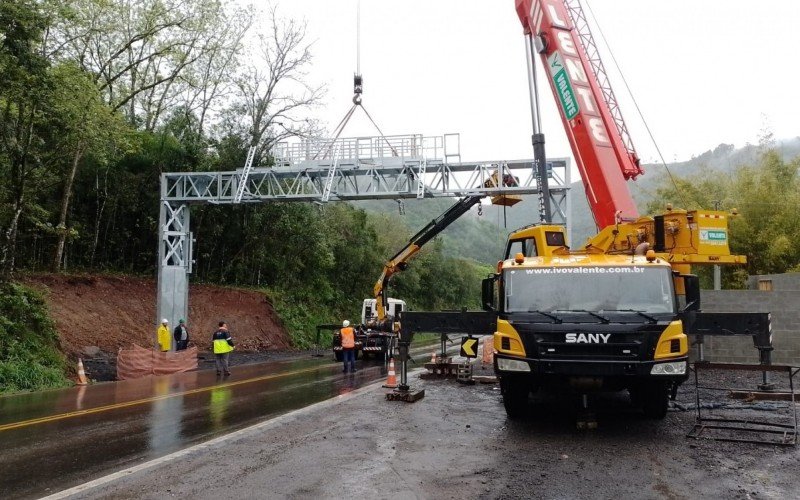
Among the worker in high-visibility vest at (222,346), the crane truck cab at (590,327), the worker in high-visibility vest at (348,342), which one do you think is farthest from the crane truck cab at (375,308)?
the crane truck cab at (590,327)

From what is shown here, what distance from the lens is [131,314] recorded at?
2597 centimetres

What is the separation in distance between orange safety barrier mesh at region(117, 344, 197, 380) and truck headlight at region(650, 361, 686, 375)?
605 inches

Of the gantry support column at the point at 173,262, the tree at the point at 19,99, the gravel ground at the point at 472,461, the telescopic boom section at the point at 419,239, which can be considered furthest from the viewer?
the gantry support column at the point at 173,262

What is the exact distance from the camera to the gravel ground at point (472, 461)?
21.1 ft

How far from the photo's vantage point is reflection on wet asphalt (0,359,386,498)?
7406 millimetres

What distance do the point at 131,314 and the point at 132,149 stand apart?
6.78m

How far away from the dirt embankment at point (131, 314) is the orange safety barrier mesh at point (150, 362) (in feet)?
8.45

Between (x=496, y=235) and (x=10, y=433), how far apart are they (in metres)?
136

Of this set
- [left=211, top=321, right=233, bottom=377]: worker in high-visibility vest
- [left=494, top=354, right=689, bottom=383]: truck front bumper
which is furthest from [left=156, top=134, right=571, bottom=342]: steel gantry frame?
[left=494, top=354, right=689, bottom=383]: truck front bumper

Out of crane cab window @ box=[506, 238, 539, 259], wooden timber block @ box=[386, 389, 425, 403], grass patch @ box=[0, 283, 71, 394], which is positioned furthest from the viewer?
grass patch @ box=[0, 283, 71, 394]

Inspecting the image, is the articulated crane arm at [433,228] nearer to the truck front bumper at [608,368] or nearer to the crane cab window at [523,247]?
the crane cab window at [523,247]

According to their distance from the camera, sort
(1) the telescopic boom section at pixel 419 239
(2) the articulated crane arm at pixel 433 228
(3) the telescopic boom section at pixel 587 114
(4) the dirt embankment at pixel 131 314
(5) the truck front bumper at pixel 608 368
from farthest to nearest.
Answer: (1) the telescopic boom section at pixel 419 239, (2) the articulated crane arm at pixel 433 228, (4) the dirt embankment at pixel 131 314, (3) the telescopic boom section at pixel 587 114, (5) the truck front bumper at pixel 608 368

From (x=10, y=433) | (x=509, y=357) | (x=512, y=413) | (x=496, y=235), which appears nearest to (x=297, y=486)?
(x=509, y=357)

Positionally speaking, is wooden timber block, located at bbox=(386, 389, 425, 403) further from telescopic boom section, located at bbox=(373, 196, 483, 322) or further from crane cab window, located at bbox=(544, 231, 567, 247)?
telescopic boom section, located at bbox=(373, 196, 483, 322)
